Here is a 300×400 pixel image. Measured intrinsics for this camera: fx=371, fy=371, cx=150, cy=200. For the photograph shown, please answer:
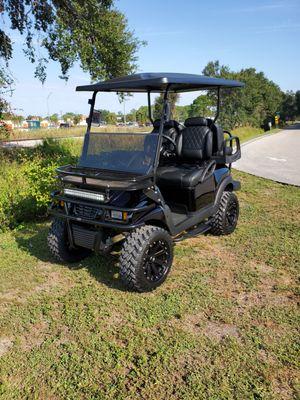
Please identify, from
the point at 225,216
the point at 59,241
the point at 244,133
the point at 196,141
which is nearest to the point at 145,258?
the point at 59,241

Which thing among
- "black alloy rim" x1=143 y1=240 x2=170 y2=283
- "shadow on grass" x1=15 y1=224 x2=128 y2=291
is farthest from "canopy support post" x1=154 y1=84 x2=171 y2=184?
"shadow on grass" x1=15 y1=224 x2=128 y2=291

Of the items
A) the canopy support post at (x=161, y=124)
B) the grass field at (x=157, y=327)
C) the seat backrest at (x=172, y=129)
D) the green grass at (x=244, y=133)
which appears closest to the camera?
the grass field at (x=157, y=327)

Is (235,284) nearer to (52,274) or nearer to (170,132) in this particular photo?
(52,274)

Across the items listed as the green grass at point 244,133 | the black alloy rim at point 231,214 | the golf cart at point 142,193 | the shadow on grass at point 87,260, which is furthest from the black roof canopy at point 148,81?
the green grass at point 244,133

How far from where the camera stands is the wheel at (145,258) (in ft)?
11.1

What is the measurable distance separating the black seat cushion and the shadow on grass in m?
1.05

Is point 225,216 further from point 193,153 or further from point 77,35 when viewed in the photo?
point 77,35

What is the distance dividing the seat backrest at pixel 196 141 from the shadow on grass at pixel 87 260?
1565mm

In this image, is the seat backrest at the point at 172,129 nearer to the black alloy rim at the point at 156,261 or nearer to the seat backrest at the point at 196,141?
the seat backrest at the point at 196,141

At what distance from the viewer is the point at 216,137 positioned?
16.3 ft

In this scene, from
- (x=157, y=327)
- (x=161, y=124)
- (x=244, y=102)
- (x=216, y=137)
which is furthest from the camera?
(x=244, y=102)

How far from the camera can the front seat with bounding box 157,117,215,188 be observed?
4.37 metres

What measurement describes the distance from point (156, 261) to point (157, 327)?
729 millimetres

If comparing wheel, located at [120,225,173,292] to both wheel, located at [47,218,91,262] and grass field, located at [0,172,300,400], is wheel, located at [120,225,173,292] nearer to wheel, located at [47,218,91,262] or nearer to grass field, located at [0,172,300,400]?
grass field, located at [0,172,300,400]
